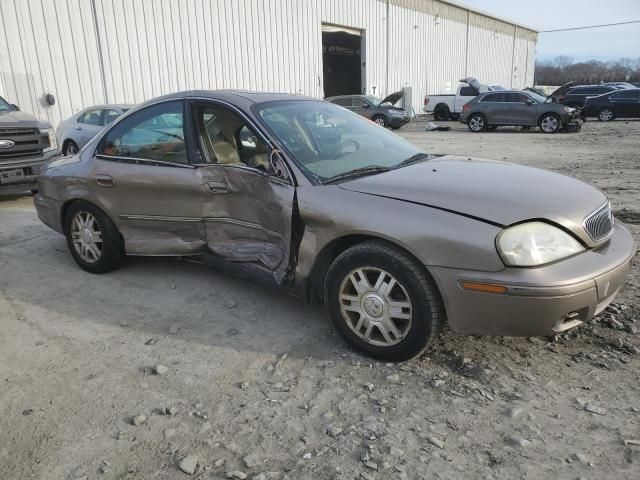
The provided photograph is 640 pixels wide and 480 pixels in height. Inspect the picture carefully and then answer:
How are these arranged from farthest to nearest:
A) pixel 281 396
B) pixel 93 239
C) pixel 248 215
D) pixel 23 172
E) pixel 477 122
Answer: pixel 477 122 → pixel 23 172 → pixel 93 239 → pixel 248 215 → pixel 281 396

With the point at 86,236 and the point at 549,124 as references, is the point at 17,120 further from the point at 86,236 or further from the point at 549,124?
the point at 549,124

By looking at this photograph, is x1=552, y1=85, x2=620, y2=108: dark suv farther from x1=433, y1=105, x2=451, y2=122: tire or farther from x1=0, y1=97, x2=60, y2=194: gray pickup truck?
x1=0, y1=97, x2=60, y2=194: gray pickup truck

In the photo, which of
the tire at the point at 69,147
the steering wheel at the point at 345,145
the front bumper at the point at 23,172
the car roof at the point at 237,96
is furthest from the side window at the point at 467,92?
the steering wheel at the point at 345,145

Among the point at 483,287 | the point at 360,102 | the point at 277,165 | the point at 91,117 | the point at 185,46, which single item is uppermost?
the point at 185,46

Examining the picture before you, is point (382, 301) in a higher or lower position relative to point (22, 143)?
lower

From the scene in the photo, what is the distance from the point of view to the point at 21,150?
7.80 meters

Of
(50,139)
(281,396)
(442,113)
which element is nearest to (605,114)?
(442,113)

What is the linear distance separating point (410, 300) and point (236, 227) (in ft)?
4.78

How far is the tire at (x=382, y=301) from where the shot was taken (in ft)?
8.80

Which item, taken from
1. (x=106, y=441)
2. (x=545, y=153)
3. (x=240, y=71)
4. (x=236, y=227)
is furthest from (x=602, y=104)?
(x=106, y=441)

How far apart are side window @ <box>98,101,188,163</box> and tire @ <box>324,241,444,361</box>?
1.64 m

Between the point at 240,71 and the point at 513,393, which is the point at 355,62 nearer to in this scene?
the point at 240,71

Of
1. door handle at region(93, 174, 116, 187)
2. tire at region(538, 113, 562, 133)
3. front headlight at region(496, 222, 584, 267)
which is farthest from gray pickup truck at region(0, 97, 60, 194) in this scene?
tire at region(538, 113, 562, 133)

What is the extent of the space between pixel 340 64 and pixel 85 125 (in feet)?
95.2
